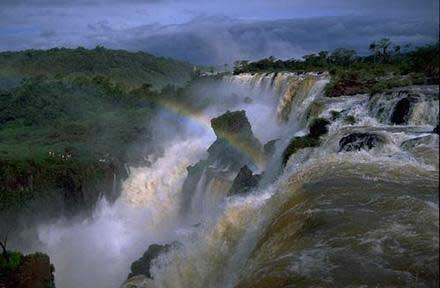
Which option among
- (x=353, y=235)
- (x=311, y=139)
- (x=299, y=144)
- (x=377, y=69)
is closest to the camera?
(x=353, y=235)

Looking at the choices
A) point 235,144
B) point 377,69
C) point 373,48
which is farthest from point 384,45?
point 235,144

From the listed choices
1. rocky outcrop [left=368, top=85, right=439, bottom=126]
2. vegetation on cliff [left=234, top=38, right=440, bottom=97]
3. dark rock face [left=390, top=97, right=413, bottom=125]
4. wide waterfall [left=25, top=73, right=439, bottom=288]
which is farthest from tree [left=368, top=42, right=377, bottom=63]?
dark rock face [left=390, top=97, right=413, bottom=125]

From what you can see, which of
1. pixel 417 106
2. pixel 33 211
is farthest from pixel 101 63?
pixel 417 106

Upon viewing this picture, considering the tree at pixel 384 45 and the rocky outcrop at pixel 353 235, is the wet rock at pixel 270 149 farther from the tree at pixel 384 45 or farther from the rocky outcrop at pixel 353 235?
the tree at pixel 384 45

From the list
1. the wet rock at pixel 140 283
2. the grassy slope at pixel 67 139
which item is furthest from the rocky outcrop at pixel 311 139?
the grassy slope at pixel 67 139

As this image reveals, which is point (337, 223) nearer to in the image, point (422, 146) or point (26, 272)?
point (422, 146)

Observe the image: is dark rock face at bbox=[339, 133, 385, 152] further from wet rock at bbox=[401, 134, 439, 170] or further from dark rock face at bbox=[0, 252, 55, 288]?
dark rock face at bbox=[0, 252, 55, 288]
